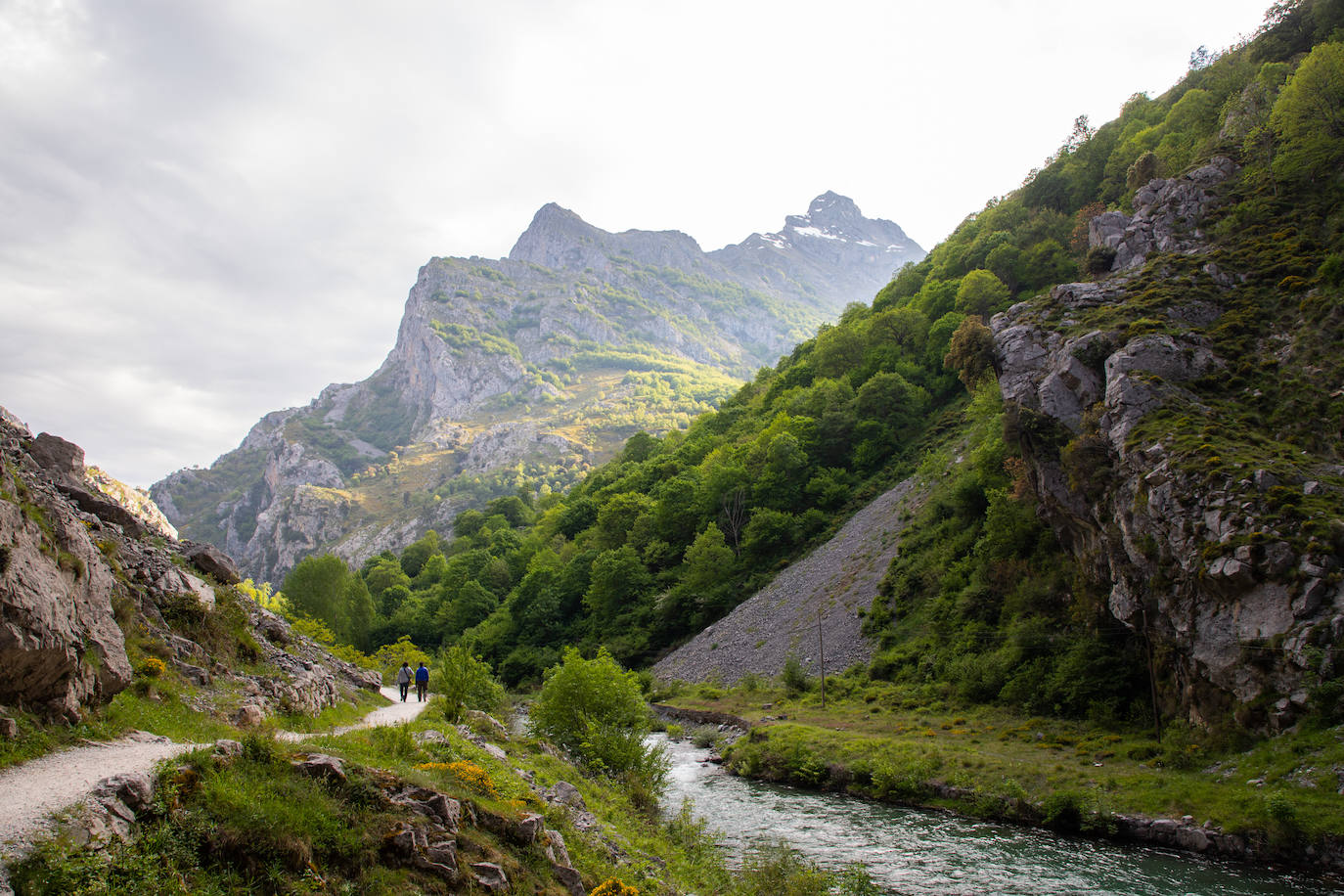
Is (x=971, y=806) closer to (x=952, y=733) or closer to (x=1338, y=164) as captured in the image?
(x=952, y=733)

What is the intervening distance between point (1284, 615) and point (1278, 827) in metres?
6.78

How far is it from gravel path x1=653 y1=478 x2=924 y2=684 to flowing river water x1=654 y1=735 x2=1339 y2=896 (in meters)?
21.0

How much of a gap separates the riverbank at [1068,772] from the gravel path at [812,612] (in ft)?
29.7

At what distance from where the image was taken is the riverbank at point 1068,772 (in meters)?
21.1

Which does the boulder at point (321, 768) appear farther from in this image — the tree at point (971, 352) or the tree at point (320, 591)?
the tree at point (320, 591)

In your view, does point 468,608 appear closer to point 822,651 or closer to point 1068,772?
point 822,651

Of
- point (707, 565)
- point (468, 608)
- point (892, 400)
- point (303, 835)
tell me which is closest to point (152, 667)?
point (303, 835)

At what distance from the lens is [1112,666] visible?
34.3m

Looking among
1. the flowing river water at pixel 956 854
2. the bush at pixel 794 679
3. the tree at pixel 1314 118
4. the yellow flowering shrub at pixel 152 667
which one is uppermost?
the tree at pixel 1314 118

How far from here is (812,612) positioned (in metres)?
58.8

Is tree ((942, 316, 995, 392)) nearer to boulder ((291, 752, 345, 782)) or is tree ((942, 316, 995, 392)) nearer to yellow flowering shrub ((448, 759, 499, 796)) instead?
yellow flowering shrub ((448, 759, 499, 796))

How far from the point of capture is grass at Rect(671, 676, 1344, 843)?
21537 millimetres

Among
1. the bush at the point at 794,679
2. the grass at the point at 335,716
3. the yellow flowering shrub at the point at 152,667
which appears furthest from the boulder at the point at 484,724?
the bush at the point at 794,679

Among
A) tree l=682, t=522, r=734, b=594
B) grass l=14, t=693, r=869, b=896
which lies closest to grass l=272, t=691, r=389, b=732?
grass l=14, t=693, r=869, b=896
